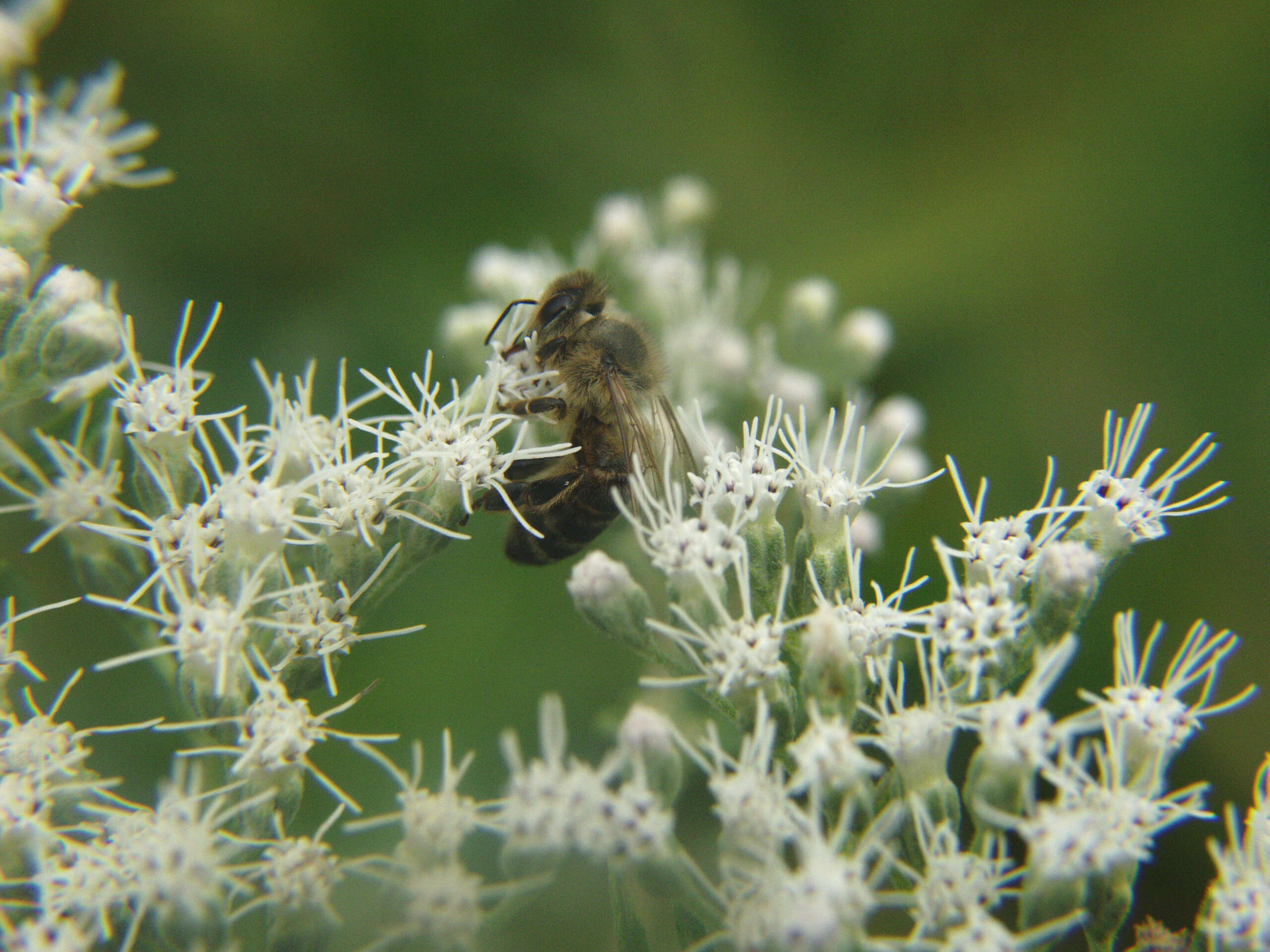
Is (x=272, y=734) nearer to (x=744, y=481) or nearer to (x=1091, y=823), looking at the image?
(x=744, y=481)

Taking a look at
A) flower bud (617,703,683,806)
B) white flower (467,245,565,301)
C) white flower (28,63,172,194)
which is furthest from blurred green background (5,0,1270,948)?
flower bud (617,703,683,806)

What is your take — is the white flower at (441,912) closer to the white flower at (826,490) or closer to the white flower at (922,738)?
the white flower at (922,738)

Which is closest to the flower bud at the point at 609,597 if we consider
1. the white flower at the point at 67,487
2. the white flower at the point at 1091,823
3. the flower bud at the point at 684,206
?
the white flower at the point at 1091,823

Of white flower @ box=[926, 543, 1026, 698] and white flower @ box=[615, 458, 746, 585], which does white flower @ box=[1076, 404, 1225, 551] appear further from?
white flower @ box=[615, 458, 746, 585]

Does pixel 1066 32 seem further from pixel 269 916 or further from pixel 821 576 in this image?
pixel 269 916

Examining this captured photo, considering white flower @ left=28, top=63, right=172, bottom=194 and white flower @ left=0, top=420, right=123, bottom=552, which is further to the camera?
white flower @ left=28, top=63, right=172, bottom=194
